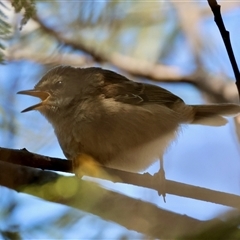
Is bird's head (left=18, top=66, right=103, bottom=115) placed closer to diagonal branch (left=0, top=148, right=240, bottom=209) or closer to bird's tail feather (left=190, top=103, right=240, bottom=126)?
bird's tail feather (left=190, top=103, right=240, bottom=126)

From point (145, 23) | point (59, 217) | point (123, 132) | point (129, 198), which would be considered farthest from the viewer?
point (145, 23)

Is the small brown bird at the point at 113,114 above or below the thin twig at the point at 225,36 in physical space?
below

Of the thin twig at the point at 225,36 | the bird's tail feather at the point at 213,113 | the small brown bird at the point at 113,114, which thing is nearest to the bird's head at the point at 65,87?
the small brown bird at the point at 113,114

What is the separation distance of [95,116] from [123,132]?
0.57 feet

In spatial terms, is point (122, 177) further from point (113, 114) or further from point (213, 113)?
point (213, 113)

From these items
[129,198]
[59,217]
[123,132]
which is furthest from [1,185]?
[123,132]

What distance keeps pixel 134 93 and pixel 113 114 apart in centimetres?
30

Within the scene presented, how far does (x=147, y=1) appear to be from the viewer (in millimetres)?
1962

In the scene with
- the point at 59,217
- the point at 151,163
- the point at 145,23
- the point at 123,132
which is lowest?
the point at 151,163

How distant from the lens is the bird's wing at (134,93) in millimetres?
2477

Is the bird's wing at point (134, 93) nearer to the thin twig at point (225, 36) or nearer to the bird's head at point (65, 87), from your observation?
the bird's head at point (65, 87)

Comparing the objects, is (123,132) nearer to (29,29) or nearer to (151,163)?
(151,163)

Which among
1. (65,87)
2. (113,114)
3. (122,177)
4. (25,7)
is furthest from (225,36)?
(65,87)

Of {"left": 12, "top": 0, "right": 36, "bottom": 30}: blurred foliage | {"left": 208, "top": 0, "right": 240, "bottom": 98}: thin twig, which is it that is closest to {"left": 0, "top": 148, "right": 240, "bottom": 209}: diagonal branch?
{"left": 208, "top": 0, "right": 240, "bottom": 98}: thin twig
